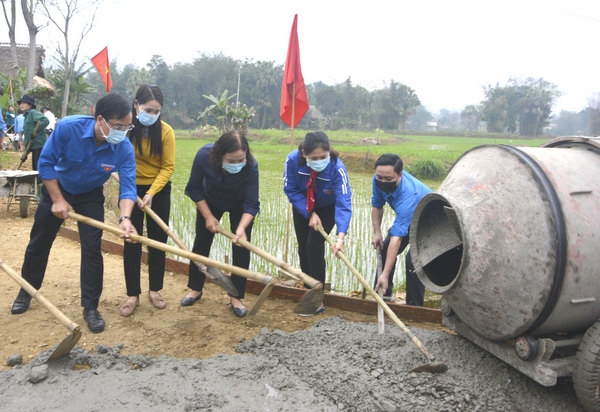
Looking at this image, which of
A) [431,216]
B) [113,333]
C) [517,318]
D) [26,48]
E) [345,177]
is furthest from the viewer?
[26,48]

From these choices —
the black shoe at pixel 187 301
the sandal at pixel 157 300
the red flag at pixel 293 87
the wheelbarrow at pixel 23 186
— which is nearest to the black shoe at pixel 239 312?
the black shoe at pixel 187 301

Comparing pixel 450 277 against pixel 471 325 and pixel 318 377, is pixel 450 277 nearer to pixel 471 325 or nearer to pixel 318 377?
pixel 471 325

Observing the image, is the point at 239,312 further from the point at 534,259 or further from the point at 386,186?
the point at 534,259

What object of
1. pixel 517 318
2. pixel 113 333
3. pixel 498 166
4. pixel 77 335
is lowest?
pixel 113 333

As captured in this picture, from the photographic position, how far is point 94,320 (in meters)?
3.46

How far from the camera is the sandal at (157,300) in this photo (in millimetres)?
3969

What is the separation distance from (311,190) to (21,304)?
8.16ft

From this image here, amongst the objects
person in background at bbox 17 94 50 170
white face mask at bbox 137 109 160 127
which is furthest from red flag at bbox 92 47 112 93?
white face mask at bbox 137 109 160 127

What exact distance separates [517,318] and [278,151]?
2260cm

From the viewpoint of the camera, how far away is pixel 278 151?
24.6 meters

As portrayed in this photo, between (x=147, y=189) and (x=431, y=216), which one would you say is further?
(x=147, y=189)

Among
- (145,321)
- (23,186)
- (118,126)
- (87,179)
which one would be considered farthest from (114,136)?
(23,186)

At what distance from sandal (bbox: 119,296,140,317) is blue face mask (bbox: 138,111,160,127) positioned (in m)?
1.46

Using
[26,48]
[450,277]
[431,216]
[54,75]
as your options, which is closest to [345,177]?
[431,216]
